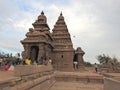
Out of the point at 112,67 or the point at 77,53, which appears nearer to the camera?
the point at 112,67

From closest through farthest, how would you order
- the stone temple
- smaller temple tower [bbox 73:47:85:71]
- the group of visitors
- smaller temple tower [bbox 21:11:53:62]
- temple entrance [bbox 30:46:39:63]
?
the group of visitors
smaller temple tower [bbox 21:11:53:62]
the stone temple
temple entrance [bbox 30:46:39:63]
smaller temple tower [bbox 73:47:85:71]

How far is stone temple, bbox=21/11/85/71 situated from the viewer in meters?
28.3

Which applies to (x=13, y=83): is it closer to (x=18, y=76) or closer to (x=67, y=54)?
(x=18, y=76)

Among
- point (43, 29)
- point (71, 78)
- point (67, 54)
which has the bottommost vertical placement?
point (71, 78)

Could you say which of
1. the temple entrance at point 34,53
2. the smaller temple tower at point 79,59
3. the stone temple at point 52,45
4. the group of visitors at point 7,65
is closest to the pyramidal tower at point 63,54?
the stone temple at point 52,45

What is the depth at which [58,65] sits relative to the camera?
112 ft

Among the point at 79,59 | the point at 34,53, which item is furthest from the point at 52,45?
the point at 79,59

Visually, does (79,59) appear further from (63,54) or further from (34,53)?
(34,53)

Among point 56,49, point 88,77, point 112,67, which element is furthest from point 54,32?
point 88,77

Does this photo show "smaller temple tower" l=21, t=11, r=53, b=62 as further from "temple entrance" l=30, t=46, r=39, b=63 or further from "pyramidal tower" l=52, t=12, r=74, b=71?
"pyramidal tower" l=52, t=12, r=74, b=71

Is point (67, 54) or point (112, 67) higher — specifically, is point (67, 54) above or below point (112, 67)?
above

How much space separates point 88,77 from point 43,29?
16148mm

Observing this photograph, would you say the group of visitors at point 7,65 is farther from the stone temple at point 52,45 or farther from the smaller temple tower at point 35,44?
the smaller temple tower at point 35,44

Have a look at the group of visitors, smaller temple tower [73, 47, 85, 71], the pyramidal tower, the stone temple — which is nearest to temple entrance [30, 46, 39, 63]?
the stone temple
